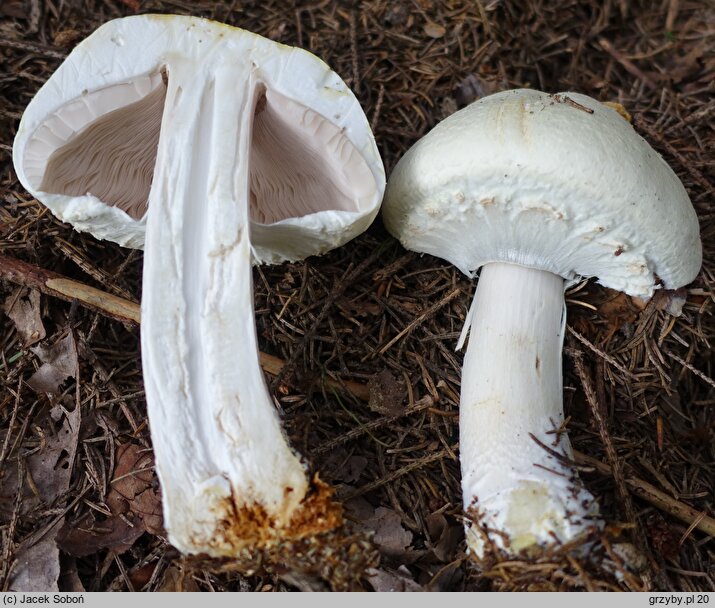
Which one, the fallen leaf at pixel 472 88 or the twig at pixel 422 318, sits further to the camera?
the fallen leaf at pixel 472 88

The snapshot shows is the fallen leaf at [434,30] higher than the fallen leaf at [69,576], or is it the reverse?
the fallen leaf at [434,30]

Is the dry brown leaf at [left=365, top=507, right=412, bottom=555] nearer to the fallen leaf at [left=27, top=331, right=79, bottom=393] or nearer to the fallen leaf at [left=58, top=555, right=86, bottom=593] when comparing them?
the fallen leaf at [left=58, top=555, right=86, bottom=593]

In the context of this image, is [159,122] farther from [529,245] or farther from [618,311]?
[618,311]

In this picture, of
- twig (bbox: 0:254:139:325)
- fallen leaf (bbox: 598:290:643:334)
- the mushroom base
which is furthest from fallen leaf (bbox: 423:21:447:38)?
the mushroom base

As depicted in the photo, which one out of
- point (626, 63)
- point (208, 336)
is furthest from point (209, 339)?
point (626, 63)

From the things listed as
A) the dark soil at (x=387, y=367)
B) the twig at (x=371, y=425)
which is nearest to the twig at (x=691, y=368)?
the dark soil at (x=387, y=367)

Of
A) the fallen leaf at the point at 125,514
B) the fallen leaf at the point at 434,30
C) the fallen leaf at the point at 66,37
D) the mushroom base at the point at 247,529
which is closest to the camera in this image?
the mushroom base at the point at 247,529

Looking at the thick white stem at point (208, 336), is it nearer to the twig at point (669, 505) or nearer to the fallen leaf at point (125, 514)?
the fallen leaf at point (125, 514)
